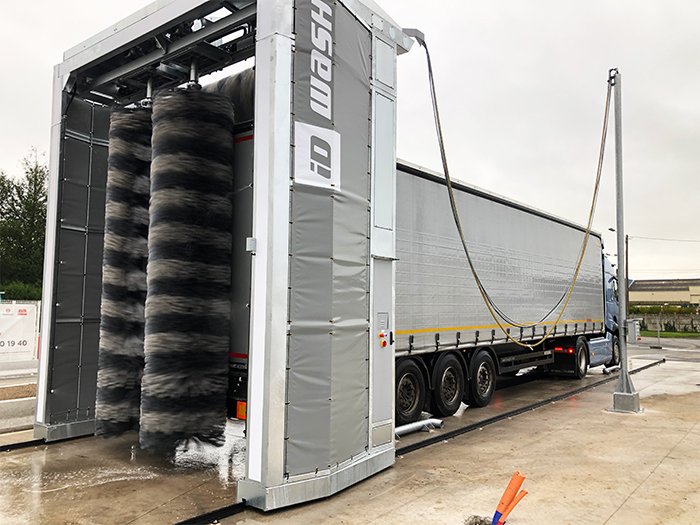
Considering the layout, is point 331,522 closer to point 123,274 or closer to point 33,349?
point 123,274

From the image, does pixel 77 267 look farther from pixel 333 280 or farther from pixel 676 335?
pixel 676 335

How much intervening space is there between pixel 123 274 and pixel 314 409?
3.29 meters

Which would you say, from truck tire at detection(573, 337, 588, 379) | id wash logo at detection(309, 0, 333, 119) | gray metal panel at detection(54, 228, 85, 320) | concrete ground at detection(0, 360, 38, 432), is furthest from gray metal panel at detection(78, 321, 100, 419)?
truck tire at detection(573, 337, 588, 379)

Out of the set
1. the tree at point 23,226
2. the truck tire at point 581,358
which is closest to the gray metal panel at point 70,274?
the truck tire at point 581,358

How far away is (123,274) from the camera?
7039mm

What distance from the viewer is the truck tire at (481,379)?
999 cm

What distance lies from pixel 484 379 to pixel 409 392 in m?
2.52

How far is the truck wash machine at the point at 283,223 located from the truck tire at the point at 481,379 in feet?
12.7

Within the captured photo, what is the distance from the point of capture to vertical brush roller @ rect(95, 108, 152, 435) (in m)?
6.86

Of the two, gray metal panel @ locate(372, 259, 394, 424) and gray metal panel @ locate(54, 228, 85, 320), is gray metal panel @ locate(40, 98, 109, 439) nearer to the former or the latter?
gray metal panel @ locate(54, 228, 85, 320)

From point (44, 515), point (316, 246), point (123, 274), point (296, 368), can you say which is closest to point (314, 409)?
point (296, 368)

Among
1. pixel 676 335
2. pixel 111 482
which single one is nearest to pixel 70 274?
pixel 111 482

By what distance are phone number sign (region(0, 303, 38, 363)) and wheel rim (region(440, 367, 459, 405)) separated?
44.4 ft

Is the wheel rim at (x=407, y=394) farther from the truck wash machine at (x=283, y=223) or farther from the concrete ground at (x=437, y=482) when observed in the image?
the truck wash machine at (x=283, y=223)
